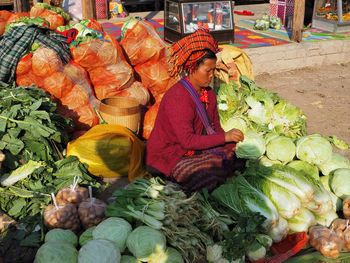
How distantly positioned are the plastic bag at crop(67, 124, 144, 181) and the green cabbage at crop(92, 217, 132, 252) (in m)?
1.38

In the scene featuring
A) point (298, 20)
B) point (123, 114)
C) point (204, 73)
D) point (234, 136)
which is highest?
point (204, 73)

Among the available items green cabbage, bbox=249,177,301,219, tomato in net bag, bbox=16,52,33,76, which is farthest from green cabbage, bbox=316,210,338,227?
tomato in net bag, bbox=16,52,33,76

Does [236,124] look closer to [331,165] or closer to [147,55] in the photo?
[331,165]

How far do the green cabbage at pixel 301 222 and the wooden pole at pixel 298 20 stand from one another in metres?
6.16

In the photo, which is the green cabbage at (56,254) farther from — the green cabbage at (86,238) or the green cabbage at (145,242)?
the green cabbage at (145,242)

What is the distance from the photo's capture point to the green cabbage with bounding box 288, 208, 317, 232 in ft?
10.6

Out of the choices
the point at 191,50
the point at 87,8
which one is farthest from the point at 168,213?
the point at 87,8

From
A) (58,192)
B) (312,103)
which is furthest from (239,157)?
(312,103)

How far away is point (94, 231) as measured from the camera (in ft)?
8.91

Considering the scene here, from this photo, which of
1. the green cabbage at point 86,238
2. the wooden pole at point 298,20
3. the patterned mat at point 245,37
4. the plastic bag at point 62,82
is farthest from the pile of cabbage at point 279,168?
the wooden pole at point 298,20

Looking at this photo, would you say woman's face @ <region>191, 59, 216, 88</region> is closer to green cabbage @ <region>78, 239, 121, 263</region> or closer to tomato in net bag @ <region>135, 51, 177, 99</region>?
green cabbage @ <region>78, 239, 121, 263</region>

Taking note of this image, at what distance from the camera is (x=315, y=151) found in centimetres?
393

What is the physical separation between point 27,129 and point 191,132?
1.55 metres

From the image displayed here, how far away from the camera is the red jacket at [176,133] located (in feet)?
11.3
